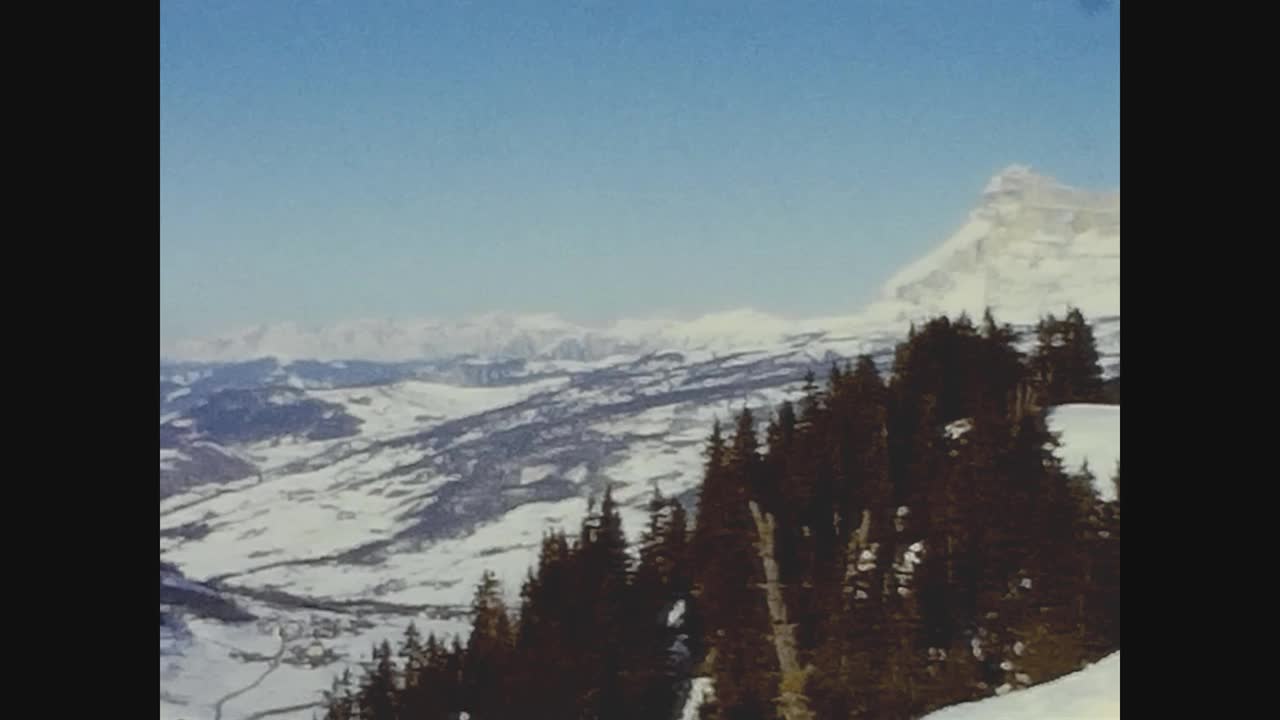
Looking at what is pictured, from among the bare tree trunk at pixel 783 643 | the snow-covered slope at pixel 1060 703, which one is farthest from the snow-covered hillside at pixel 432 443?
the snow-covered slope at pixel 1060 703

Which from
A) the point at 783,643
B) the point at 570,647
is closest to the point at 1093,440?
the point at 783,643

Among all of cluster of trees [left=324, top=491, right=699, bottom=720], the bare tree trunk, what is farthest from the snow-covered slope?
cluster of trees [left=324, top=491, right=699, bottom=720]

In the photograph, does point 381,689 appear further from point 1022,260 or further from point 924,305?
point 1022,260

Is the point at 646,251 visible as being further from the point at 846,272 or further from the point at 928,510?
the point at 928,510

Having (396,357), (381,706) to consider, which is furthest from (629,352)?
(381,706)

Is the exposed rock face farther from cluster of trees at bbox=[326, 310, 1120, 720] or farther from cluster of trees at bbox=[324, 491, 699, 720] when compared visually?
cluster of trees at bbox=[324, 491, 699, 720]
